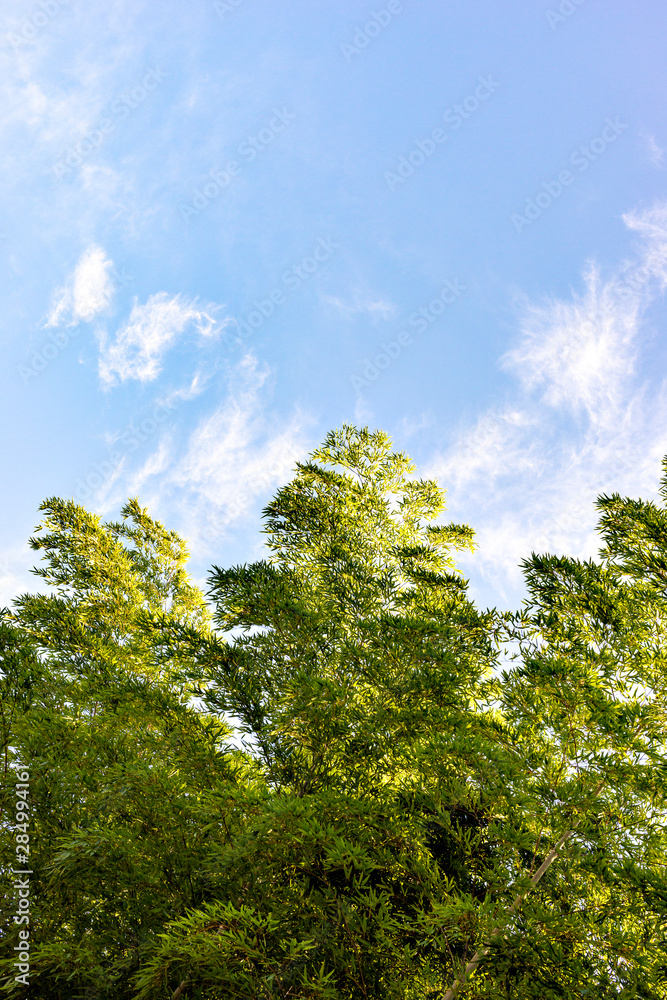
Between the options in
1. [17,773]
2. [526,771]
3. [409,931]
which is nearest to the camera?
[409,931]

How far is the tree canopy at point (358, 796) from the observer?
2.93 metres

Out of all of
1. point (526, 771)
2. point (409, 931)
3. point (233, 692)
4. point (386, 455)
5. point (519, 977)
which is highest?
point (386, 455)

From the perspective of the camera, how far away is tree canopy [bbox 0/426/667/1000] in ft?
9.62

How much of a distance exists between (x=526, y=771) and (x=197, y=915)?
1.91m

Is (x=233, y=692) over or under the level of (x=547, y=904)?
over

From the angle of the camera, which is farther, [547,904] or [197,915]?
[547,904]

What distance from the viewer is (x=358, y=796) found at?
144 inches

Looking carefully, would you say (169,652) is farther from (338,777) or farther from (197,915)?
(197,915)

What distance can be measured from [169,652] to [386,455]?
3.15 metres

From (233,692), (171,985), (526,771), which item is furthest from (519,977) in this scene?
(233,692)

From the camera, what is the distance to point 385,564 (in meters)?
5.64

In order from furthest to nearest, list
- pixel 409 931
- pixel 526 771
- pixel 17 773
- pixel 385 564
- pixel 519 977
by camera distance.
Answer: pixel 385 564 < pixel 17 773 < pixel 526 771 < pixel 409 931 < pixel 519 977

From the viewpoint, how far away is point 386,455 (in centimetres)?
646

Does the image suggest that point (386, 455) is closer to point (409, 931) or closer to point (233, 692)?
point (233, 692)
